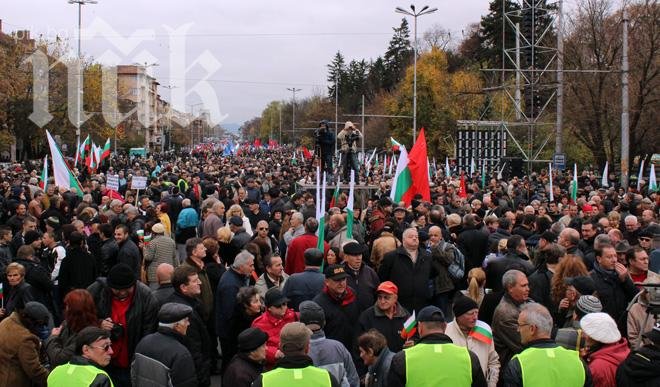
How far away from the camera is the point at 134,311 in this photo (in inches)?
260

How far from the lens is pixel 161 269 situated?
7.23 metres

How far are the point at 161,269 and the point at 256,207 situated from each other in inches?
282

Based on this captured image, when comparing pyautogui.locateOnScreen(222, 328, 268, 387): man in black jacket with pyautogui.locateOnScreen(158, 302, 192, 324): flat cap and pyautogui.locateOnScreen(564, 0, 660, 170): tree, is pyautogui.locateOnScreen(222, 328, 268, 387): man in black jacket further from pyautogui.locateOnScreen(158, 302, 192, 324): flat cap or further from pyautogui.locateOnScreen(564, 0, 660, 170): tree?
pyautogui.locateOnScreen(564, 0, 660, 170): tree

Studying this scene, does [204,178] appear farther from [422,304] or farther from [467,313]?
[467,313]

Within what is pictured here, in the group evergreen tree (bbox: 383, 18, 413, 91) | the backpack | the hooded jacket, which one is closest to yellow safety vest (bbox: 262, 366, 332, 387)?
the hooded jacket

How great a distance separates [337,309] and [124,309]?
6.06 feet

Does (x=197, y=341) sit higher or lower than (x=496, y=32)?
lower

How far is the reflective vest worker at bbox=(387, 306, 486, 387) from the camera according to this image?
485 cm

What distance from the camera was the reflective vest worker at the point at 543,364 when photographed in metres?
4.78

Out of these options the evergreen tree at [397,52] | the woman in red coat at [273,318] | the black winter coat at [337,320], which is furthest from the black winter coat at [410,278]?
the evergreen tree at [397,52]

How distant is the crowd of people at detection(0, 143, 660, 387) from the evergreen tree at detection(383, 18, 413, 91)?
81.0 meters

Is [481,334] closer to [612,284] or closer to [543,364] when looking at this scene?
[543,364]

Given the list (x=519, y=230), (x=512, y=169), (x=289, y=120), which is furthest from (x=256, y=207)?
(x=289, y=120)

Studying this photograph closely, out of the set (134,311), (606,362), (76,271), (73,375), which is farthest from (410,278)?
(73,375)
